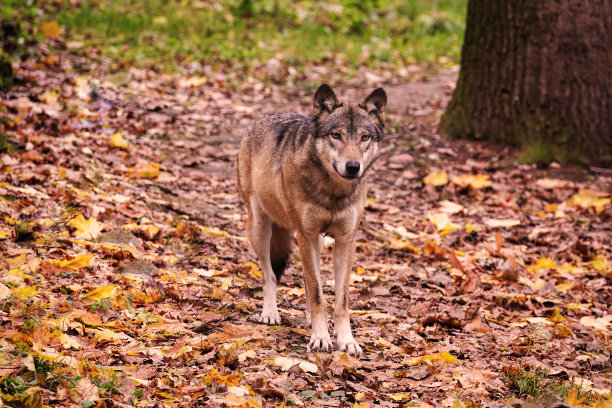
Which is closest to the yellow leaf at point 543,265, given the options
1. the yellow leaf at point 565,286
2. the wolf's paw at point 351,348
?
the yellow leaf at point 565,286

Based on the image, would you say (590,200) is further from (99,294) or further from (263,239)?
(99,294)

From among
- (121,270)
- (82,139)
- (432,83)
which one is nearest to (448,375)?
(121,270)

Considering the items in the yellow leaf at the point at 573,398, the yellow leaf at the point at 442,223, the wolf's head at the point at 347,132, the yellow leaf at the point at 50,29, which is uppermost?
the yellow leaf at the point at 50,29

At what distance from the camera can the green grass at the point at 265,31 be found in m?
13.8

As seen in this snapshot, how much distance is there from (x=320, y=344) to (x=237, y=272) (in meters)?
1.71

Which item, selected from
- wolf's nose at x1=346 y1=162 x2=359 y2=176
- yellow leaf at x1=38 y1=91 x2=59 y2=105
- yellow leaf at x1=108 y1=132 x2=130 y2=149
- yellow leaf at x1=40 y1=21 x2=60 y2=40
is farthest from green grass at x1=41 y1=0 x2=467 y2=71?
wolf's nose at x1=346 y1=162 x2=359 y2=176

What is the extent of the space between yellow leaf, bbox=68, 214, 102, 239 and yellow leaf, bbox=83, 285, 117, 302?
3.92 ft

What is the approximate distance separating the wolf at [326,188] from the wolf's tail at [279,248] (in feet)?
0.91

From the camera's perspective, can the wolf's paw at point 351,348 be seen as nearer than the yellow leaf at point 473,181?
Yes

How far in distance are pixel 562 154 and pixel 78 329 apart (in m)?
7.58

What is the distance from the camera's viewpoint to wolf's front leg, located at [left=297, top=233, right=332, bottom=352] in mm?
4574

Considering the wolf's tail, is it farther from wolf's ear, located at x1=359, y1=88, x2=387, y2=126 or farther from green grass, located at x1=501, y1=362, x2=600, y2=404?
green grass, located at x1=501, y1=362, x2=600, y2=404

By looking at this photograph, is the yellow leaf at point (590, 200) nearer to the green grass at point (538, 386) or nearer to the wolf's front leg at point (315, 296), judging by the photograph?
the green grass at point (538, 386)

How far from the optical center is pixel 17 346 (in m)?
3.34
